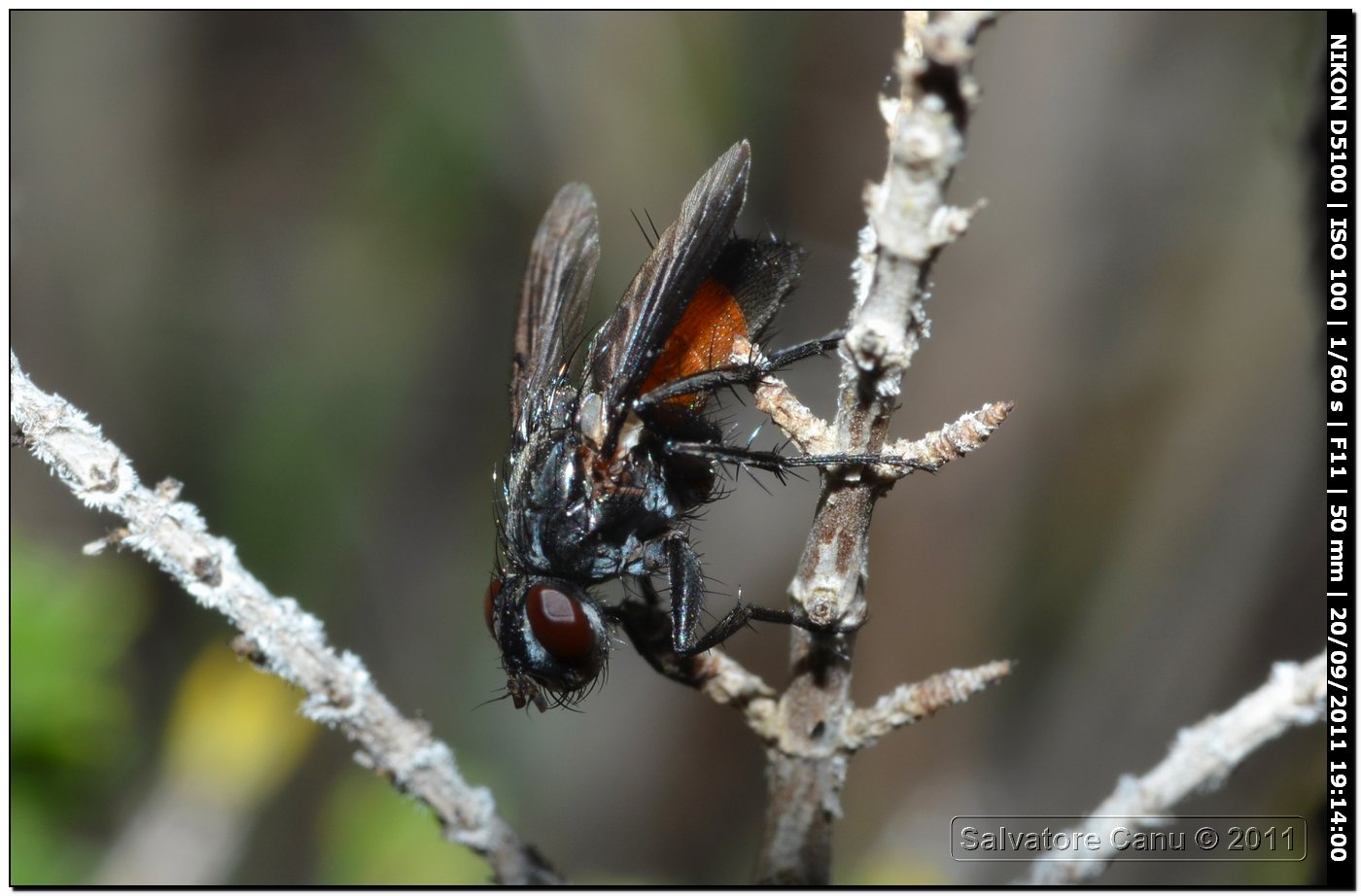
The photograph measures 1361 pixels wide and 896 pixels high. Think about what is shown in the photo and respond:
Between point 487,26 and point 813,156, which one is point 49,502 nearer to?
point 487,26

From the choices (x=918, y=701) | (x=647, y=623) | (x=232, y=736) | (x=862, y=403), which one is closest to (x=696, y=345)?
(x=647, y=623)

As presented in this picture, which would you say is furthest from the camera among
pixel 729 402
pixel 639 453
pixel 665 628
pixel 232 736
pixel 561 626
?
pixel 729 402

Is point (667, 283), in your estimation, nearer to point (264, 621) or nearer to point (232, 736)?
point (264, 621)

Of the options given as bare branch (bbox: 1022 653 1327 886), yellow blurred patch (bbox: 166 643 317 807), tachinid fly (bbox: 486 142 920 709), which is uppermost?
tachinid fly (bbox: 486 142 920 709)

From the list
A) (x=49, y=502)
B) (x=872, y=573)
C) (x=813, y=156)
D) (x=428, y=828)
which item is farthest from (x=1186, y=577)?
(x=49, y=502)

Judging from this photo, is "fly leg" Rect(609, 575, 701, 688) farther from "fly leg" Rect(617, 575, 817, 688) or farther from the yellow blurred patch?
the yellow blurred patch

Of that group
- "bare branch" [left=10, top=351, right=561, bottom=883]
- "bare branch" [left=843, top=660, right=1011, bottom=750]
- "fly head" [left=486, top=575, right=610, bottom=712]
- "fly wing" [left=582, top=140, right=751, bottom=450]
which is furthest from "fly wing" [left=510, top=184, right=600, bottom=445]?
Result: "bare branch" [left=843, top=660, right=1011, bottom=750]
